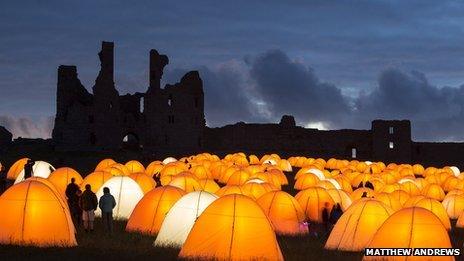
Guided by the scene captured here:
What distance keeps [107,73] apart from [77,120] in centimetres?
625

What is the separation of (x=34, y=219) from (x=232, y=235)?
5936 millimetres

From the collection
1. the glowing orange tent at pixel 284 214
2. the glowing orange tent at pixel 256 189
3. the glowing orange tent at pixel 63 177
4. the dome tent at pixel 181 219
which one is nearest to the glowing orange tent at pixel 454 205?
the glowing orange tent at pixel 256 189

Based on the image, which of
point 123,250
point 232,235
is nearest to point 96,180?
point 123,250

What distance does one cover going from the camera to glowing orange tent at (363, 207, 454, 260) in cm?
1756

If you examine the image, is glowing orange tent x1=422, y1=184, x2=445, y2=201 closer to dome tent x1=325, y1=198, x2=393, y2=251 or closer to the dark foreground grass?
the dark foreground grass

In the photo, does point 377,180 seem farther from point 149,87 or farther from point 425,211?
point 149,87

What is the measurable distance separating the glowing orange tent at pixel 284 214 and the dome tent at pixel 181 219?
5.87 meters

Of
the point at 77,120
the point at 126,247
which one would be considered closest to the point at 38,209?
the point at 126,247

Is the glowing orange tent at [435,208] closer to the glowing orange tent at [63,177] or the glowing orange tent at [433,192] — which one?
the glowing orange tent at [433,192]

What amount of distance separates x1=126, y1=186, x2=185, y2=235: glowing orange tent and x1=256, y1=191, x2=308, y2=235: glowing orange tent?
4.60 m

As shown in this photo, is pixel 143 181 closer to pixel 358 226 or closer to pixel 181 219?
pixel 181 219

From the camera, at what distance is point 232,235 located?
17.3 metres

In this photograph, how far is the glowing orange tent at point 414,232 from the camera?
1756 cm

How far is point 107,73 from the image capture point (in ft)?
251
